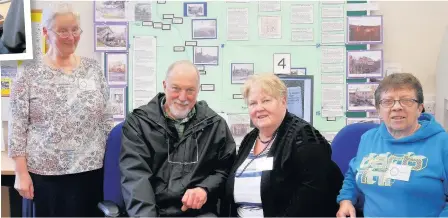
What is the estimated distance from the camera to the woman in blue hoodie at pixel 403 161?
182cm

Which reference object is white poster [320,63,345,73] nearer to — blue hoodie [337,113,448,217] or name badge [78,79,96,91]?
blue hoodie [337,113,448,217]

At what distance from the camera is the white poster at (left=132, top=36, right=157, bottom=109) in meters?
3.34

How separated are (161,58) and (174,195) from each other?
4.73 ft

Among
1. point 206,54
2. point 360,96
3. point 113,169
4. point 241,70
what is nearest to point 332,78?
point 360,96

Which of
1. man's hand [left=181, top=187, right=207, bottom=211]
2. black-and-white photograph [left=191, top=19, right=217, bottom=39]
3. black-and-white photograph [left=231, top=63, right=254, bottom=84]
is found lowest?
man's hand [left=181, top=187, right=207, bottom=211]

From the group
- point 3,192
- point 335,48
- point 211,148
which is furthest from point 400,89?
point 3,192

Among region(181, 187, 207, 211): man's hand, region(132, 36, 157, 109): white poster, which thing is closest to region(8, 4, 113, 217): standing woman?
region(181, 187, 207, 211): man's hand

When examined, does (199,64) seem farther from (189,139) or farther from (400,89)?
(400,89)

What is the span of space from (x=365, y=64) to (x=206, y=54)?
1121mm

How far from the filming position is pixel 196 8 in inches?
131

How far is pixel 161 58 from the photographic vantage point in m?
3.35

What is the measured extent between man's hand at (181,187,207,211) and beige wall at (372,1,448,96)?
1890 mm

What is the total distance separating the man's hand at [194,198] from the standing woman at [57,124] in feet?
1.82

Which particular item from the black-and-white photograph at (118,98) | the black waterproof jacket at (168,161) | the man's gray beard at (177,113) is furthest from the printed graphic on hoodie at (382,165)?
the black-and-white photograph at (118,98)
